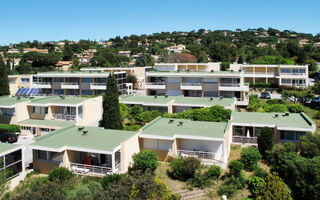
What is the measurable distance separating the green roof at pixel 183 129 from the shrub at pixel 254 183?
161 inches

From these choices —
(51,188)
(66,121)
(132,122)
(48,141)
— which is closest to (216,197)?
(51,188)

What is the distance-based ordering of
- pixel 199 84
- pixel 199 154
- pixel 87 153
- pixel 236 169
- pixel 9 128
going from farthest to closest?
1. pixel 199 84
2. pixel 9 128
3. pixel 199 154
4. pixel 87 153
5. pixel 236 169

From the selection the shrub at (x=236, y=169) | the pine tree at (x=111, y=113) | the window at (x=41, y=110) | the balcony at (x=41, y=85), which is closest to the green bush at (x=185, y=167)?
the shrub at (x=236, y=169)

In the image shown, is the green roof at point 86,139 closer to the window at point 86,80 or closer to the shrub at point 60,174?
the shrub at point 60,174

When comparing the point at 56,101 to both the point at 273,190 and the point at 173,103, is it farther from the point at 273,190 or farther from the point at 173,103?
the point at 273,190

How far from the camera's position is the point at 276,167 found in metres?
20.5

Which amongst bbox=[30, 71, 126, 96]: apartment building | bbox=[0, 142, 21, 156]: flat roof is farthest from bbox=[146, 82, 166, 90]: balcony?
bbox=[0, 142, 21, 156]: flat roof

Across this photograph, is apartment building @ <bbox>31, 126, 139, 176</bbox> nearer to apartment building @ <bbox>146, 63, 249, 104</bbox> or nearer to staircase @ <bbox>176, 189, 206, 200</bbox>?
staircase @ <bbox>176, 189, 206, 200</bbox>

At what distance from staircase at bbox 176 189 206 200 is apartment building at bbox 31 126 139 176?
474 cm

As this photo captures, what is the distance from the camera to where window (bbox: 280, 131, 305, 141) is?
82.6 ft

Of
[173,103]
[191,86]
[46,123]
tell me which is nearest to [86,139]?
[46,123]

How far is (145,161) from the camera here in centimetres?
2062

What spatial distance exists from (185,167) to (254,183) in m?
4.72

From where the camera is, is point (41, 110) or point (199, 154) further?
point (41, 110)
